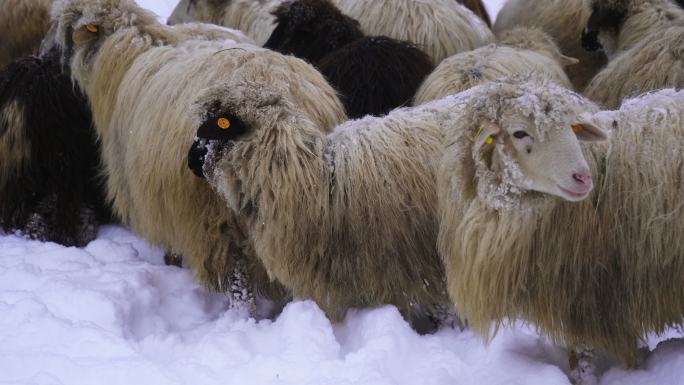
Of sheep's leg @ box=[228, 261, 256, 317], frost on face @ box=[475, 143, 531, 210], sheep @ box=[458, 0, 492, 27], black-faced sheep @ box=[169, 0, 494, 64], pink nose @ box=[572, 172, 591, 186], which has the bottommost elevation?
sheep's leg @ box=[228, 261, 256, 317]

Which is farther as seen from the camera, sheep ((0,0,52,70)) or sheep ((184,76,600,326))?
sheep ((0,0,52,70))

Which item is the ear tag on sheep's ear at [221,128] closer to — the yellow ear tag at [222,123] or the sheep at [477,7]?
the yellow ear tag at [222,123]

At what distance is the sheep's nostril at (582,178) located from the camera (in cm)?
240

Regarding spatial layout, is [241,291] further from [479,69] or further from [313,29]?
[313,29]

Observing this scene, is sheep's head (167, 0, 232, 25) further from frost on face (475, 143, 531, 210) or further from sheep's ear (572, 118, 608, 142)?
sheep's ear (572, 118, 608, 142)

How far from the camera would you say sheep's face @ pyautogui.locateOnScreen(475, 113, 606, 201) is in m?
2.43

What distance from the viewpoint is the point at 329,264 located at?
3.18 meters

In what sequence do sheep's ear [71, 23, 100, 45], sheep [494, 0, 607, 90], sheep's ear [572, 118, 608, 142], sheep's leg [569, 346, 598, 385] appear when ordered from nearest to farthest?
sheep's ear [572, 118, 608, 142]
sheep's leg [569, 346, 598, 385]
sheep's ear [71, 23, 100, 45]
sheep [494, 0, 607, 90]

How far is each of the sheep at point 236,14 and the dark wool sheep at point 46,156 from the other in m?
1.67

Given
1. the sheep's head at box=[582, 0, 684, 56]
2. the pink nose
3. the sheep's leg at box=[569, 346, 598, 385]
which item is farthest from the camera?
the sheep's head at box=[582, 0, 684, 56]

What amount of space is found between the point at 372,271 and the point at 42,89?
2.54 m

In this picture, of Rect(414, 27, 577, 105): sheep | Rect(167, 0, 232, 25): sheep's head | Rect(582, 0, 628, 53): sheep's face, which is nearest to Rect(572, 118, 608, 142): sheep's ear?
Rect(414, 27, 577, 105): sheep

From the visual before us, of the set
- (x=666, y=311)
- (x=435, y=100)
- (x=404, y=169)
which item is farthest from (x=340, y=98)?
(x=666, y=311)

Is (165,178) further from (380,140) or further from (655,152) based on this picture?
(655,152)
